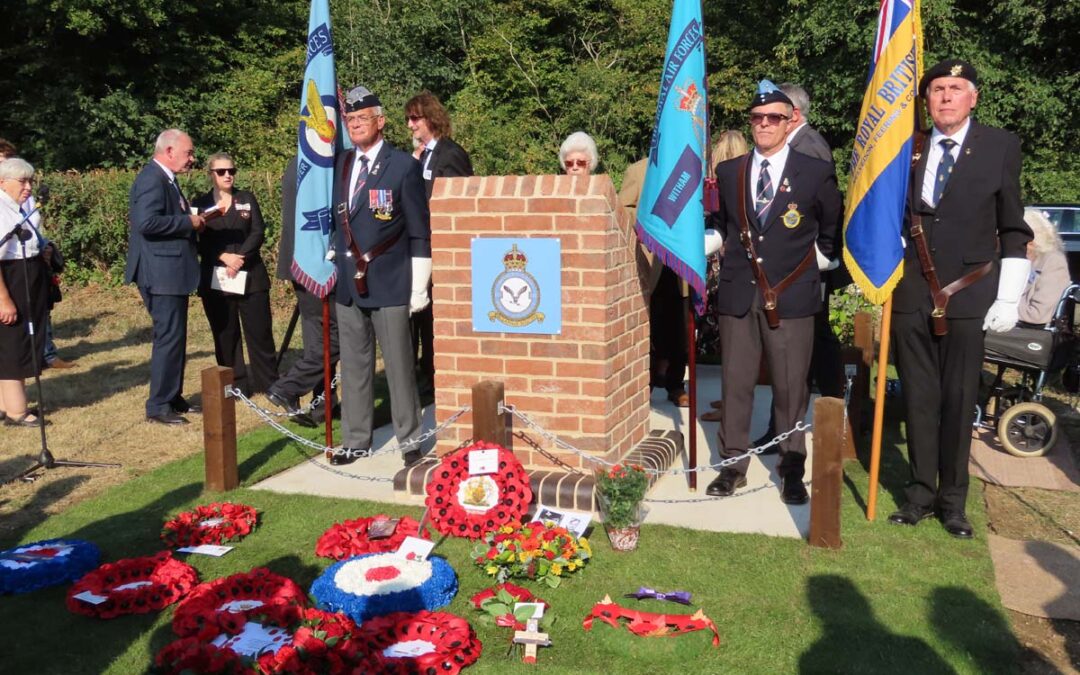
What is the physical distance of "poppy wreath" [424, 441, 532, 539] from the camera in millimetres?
4913

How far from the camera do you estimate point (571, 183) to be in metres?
5.16

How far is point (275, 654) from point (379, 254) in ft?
9.37

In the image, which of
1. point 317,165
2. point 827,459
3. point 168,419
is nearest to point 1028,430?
point 827,459

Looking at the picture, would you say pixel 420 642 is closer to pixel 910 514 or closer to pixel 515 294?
pixel 515 294

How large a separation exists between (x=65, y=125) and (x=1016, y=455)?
22.5m

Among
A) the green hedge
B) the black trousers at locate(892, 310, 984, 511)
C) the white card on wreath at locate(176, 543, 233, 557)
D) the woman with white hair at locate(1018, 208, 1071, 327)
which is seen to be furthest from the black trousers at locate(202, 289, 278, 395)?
the green hedge

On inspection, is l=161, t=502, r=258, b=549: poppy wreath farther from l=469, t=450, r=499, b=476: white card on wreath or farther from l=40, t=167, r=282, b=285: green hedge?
l=40, t=167, r=282, b=285: green hedge

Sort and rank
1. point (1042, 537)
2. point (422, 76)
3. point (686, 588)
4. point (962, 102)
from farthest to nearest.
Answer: point (422, 76) < point (1042, 537) < point (962, 102) < point (686, 588)

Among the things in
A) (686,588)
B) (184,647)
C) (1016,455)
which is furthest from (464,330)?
(1016,455)

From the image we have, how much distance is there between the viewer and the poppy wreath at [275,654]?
3.51m

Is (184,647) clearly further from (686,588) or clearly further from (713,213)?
(713,213)

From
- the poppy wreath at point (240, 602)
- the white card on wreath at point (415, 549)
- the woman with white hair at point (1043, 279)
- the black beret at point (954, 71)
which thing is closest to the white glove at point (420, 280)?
the white card on wreath at point (415, 549)

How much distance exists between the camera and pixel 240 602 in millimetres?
4031

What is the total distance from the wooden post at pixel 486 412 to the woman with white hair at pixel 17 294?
3.90 meters
